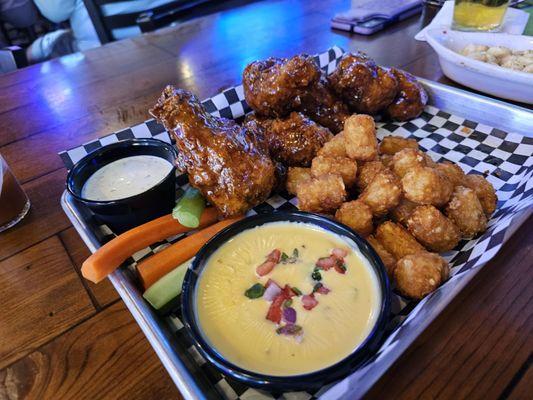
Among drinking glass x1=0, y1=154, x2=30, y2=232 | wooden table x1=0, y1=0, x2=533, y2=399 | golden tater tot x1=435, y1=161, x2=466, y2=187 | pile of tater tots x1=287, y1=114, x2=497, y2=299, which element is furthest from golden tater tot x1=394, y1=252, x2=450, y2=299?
drinking glass x1=0, y1=154, x2=30, y2=232

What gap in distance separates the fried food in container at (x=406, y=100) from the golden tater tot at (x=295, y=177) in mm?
913

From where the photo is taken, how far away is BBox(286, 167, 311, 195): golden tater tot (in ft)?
7.11

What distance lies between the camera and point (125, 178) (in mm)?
2062

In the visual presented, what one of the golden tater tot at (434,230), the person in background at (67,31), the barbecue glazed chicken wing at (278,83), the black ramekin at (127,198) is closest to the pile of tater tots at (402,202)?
the golden tater tot at (434,230)

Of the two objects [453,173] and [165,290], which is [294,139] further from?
[165,290]

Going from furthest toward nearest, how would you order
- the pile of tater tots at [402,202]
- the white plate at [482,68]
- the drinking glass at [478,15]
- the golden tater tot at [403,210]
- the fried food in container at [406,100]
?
1. the drinking glass at [478,15]
2. the fried food in container at [406,100]
3. the white plate at [482,68]
4. the golden tater tot at [403,210]
5. the pile of tater tots at [402,202]

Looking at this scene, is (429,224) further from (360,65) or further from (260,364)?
(360,65)

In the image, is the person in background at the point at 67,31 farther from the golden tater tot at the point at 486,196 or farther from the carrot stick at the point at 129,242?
the golden tater tot at the point at 486,196

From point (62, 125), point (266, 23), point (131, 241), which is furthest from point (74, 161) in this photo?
point (266, 23)

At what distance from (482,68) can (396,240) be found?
1.58 m

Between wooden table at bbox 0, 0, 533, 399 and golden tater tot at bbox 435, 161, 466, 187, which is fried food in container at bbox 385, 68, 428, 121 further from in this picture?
golden tater tot at bbox 435, 161, 466, 187

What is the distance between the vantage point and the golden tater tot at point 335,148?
2.16 m

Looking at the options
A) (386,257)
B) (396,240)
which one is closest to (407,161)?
(396,240)

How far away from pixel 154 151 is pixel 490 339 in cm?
178
